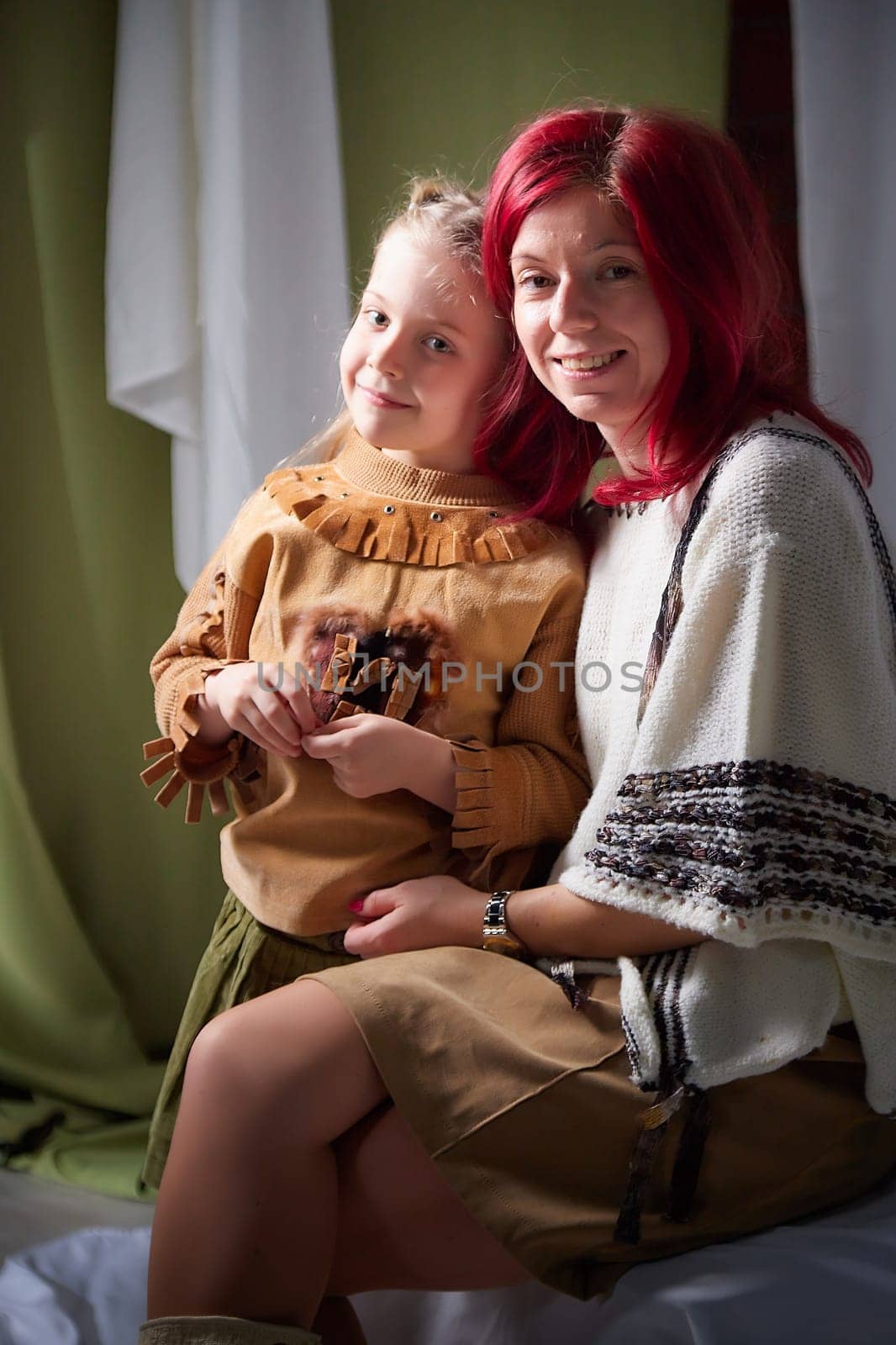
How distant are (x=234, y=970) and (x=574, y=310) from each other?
0.81m

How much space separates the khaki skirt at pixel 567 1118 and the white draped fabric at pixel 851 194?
0.65 meters

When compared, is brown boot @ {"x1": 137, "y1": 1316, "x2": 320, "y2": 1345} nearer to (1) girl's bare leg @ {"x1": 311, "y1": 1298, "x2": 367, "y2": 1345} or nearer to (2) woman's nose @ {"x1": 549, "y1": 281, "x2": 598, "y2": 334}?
(1) girl's bare leg @ {"x1": 311, "y1": 1298, "x2": 367, "y2": 1345}

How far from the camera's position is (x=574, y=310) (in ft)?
3.89

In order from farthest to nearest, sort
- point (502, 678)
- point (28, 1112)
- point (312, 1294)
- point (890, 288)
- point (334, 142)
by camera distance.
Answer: point (28, 1112) < point (334, 142) < point (890, 288) < point (502, 678) < point (312, 1294)

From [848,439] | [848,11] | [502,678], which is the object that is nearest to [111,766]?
[502,678]

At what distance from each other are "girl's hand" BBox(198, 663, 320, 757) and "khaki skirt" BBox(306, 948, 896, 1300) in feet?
0.81

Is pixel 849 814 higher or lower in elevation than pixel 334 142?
lower

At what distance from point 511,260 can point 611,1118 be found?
2.74 feet

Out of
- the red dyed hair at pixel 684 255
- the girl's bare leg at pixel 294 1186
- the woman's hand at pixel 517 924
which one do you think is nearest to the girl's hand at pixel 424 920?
the woman's hand at pixel 517 924

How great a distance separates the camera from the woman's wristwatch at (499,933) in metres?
1.19

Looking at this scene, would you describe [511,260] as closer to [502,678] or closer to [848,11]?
[502,678]

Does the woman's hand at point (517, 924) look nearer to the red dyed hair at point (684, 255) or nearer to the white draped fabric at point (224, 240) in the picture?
the red dyed hair at point (684, 255)

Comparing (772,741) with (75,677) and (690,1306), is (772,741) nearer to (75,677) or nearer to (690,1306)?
(690,1306)

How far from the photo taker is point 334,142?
1600 mm
